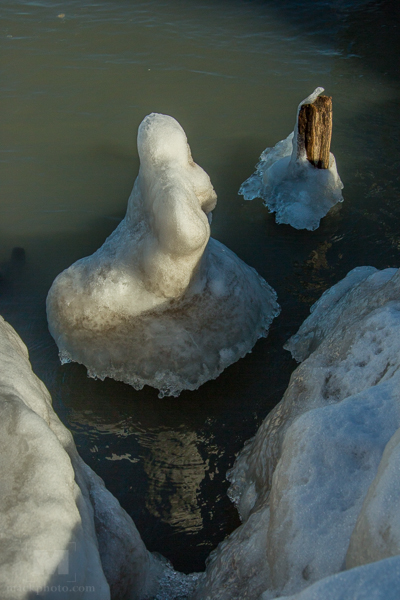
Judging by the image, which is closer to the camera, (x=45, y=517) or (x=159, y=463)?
(x=45, y=517)

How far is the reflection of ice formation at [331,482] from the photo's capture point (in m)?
1.50

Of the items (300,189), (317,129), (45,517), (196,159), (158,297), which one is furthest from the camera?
(196,159)

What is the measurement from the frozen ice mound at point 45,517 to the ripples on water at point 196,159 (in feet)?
3.39

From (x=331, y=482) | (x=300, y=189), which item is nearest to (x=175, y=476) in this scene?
(x=331, y=482)

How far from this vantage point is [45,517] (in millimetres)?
1859

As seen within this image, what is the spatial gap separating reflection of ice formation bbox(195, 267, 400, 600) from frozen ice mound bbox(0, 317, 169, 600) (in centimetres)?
56

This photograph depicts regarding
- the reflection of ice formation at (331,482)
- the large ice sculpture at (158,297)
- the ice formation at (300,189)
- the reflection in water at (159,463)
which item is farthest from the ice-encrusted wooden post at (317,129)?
the reflection in water at (159,463)

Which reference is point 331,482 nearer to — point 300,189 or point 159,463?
point 159,463

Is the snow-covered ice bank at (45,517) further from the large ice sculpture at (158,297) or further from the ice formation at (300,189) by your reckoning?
the ice formation at (300,189)

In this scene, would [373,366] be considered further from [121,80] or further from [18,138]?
[121,80]

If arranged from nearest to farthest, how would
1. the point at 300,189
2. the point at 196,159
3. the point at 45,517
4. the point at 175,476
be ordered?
the point at 45,517, the point at 175,476, the point at 300,189, the point at 196,159

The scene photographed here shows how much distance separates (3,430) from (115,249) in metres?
2.15

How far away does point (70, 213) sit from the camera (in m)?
5.98

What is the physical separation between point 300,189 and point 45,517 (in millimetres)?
4500
